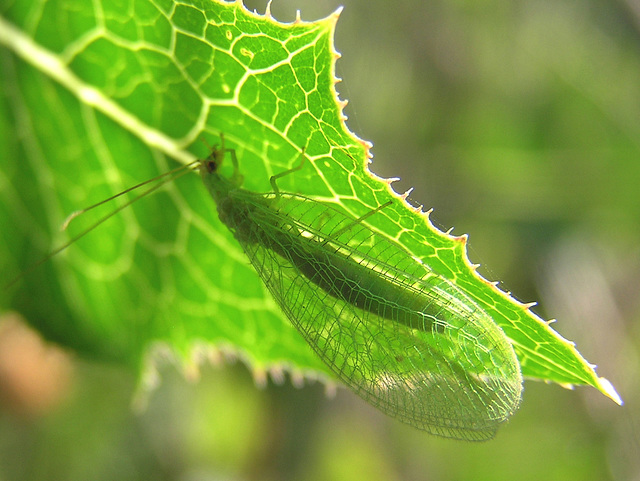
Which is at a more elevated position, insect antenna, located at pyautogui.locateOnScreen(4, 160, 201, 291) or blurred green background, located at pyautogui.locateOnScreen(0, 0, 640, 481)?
blurred green background, located at pyautogui.locateOnScreen(0, 0, 640, 481)

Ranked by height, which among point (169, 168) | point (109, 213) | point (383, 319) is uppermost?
point (169, 168)

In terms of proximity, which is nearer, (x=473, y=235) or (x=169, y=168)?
(x=169, y=168)

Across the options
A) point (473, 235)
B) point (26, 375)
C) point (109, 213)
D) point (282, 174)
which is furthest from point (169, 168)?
point (473, 235)

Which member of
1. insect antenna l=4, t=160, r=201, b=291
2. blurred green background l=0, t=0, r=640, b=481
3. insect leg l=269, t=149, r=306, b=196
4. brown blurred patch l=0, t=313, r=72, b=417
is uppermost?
blurred green background l=0, t=0, r=640, b=481

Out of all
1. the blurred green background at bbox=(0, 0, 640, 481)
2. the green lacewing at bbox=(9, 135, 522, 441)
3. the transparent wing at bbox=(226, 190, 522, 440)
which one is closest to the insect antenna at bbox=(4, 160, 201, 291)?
the green lacewing at bbox=(9, 135, 522, 441)

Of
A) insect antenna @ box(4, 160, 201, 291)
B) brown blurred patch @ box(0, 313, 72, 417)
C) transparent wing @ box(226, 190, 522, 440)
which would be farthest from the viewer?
brown blurred patch @ box(0, 313, 72, 417)

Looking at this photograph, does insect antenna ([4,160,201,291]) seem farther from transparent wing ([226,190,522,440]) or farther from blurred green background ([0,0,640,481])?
blurred green background ([0,0,640,481])

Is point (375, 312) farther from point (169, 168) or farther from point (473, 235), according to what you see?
point (473, 235)
